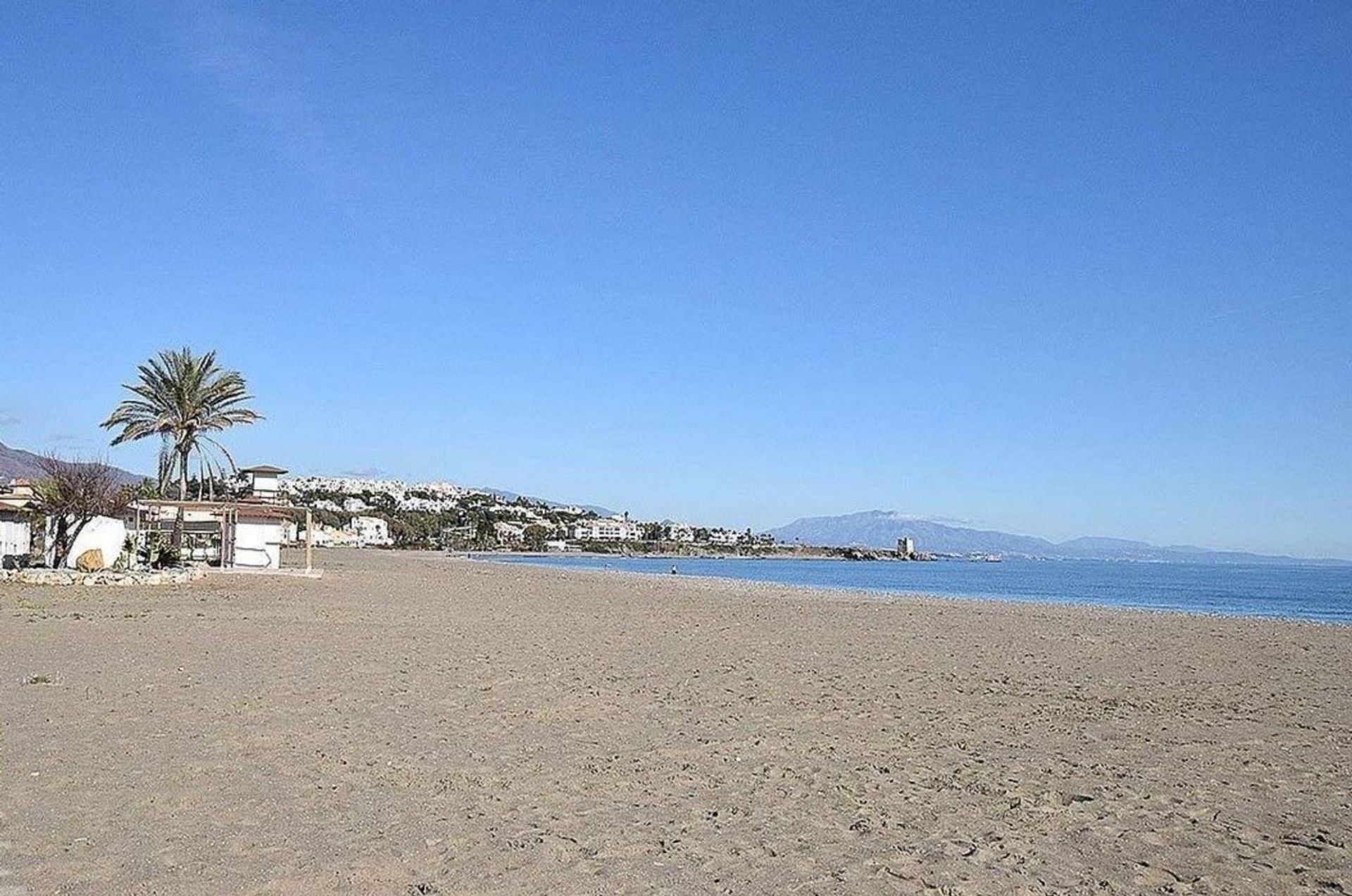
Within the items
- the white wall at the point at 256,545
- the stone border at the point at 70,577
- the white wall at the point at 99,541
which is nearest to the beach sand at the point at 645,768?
the stone border at the point at 70,577

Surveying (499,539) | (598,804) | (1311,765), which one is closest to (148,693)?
(598,804)

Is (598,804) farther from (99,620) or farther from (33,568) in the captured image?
(33,568)

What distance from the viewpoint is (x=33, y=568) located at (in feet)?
85.4

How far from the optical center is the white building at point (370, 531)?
5984 inches

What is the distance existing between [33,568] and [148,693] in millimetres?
18660

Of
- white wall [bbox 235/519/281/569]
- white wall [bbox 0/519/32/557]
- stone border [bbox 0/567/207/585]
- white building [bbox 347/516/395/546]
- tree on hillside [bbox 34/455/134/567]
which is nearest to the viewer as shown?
stone border [bbox 0/567/207/585]

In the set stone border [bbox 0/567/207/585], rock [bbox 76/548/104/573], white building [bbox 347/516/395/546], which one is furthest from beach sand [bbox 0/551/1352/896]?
white building [bbox 347/516/395/546]

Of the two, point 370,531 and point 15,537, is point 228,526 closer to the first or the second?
point 15,537

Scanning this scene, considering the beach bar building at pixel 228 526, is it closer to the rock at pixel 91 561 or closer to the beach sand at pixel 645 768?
the rock at pixel 91 561

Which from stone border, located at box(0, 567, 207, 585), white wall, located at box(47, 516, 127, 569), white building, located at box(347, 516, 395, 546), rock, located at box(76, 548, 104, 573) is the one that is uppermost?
white building, located at box(347, 516, 395, 546)

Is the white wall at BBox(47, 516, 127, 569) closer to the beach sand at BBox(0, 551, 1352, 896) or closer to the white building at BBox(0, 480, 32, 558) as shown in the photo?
the white building at BBox(0, 480, 32, 558)

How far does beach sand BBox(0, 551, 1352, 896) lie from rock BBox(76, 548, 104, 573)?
459 inches

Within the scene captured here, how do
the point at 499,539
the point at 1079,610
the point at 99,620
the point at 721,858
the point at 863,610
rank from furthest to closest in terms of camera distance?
1. the point at 499,539
2. the point at 1079,610
3. the point at 863,610
4. the point at 99,620
5. the point at 721,858

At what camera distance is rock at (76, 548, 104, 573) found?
27.4m
